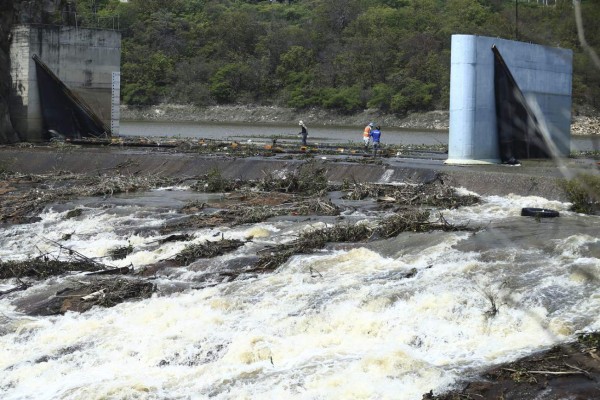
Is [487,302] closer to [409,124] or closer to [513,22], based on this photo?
[513,22]

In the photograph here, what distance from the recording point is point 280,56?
94438 mm

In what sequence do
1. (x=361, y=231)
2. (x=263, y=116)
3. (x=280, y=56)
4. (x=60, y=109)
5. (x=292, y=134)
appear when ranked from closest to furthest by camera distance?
(x=361, y=231), (x=60, y=109), (x=292, y=134), (x=263, y=116), (x=280, y=56)

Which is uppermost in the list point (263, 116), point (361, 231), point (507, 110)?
point (263, 116)

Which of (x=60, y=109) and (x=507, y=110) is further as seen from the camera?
(x=60, y=109)

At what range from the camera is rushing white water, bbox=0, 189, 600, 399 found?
31.0ft

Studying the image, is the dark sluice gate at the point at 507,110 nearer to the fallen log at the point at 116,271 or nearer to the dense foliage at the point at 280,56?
the fallen log at the point at 116,271

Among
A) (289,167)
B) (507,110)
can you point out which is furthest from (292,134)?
(507,110)

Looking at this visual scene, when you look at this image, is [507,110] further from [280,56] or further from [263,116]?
[280,56]

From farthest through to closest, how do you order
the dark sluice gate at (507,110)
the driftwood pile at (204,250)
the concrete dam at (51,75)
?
the concrete dam at (51,75) < the dark sluice gate at (507,110) < the driftwood pile at (204,250)

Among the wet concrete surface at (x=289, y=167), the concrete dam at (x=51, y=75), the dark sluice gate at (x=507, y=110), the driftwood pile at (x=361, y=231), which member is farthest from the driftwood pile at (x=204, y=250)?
the concrete dam at (x=51, y=75)

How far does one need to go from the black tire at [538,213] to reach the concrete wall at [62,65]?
23.5 metres

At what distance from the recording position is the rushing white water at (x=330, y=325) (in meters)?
9.44

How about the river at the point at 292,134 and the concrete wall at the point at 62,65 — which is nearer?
the concrete wall at the point at 62,65

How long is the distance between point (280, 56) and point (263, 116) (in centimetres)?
912
